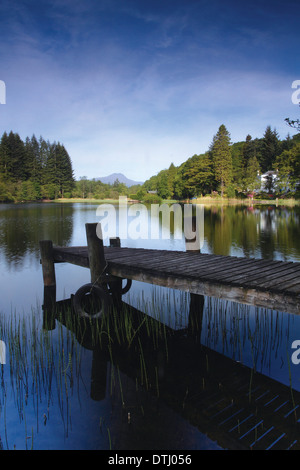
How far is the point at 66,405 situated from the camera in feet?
13.4

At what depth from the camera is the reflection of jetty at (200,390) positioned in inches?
133

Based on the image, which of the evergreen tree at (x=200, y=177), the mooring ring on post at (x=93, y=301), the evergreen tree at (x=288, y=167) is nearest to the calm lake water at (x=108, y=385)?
the mooring ring on post at (x=93, y=301)

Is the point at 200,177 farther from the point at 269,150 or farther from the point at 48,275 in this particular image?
the point at 48,275

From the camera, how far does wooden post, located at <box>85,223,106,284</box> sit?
6.57 m

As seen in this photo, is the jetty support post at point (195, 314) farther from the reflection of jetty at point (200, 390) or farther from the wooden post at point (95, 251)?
the wooden post at point (95, 251)

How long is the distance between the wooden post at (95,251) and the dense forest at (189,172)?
4094 centimetres

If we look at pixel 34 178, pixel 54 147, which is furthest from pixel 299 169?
pixel 54 147

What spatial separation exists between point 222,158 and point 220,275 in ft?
210

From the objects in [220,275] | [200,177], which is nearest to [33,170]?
[200,177]

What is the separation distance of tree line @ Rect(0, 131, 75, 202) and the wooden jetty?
6736 cm

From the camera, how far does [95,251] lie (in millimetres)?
6633

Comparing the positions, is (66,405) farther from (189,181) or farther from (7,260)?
(189,181)

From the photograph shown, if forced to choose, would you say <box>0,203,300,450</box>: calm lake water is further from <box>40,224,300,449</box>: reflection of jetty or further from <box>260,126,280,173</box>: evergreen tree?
<box>260,126,280,173</box>: evergreen tree
